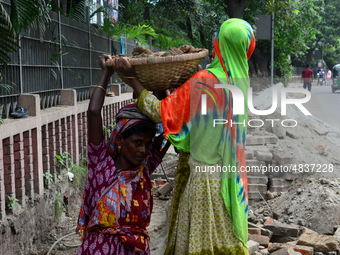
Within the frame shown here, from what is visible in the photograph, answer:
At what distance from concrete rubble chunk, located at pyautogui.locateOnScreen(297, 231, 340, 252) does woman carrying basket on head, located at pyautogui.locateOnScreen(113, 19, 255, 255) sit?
80.0 inches

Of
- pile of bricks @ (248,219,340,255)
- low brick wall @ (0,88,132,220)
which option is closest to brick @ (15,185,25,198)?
low brick wall @ (0,88,132,220)

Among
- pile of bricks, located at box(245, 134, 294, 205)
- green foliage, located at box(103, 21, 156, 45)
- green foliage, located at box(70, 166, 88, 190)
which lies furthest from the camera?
green foliage, located at box(103, 21, 156, 45)

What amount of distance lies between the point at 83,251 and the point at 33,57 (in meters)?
3.45

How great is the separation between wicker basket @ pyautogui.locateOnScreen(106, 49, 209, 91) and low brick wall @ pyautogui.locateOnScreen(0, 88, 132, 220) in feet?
6.67

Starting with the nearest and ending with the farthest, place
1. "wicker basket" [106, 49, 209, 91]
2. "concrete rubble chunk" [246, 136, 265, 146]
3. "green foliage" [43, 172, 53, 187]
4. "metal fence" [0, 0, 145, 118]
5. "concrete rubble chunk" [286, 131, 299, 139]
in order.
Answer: "wicker basket" [106, 49, 209, 91], "metal fence" [0, 0, 145, 118], "green foliage" [43, 172, 53, 187], "concrete rubble chunk" [246, 136, 265, 146], "concrete rubble chunk" [286, 131, 299, 139]

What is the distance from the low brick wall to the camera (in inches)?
155

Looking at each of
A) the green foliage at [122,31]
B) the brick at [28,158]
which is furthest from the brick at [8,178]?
the green foliage at [122,31]

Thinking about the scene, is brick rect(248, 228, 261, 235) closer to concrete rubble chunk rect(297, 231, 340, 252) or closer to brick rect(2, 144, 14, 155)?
concrete rubble chunk rect(297, 231, 340, 252)

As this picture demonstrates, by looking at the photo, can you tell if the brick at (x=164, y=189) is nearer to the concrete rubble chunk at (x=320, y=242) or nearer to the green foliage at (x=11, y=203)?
the concrete rubble chunk at (x=320, y=242)

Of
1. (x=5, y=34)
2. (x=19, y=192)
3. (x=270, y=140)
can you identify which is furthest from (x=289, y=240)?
(x=5, y=34)

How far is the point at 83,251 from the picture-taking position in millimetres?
2207

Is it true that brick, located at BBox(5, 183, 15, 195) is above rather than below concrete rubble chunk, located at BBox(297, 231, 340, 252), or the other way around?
above

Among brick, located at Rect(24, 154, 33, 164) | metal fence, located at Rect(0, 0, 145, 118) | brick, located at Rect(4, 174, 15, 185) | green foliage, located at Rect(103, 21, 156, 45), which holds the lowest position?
brick, located at Rect(4, 174, 15, 185)

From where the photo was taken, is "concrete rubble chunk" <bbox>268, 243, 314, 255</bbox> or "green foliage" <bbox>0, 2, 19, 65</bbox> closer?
"green foliage" <bbox>0, 2, 19, 65</bbox>
